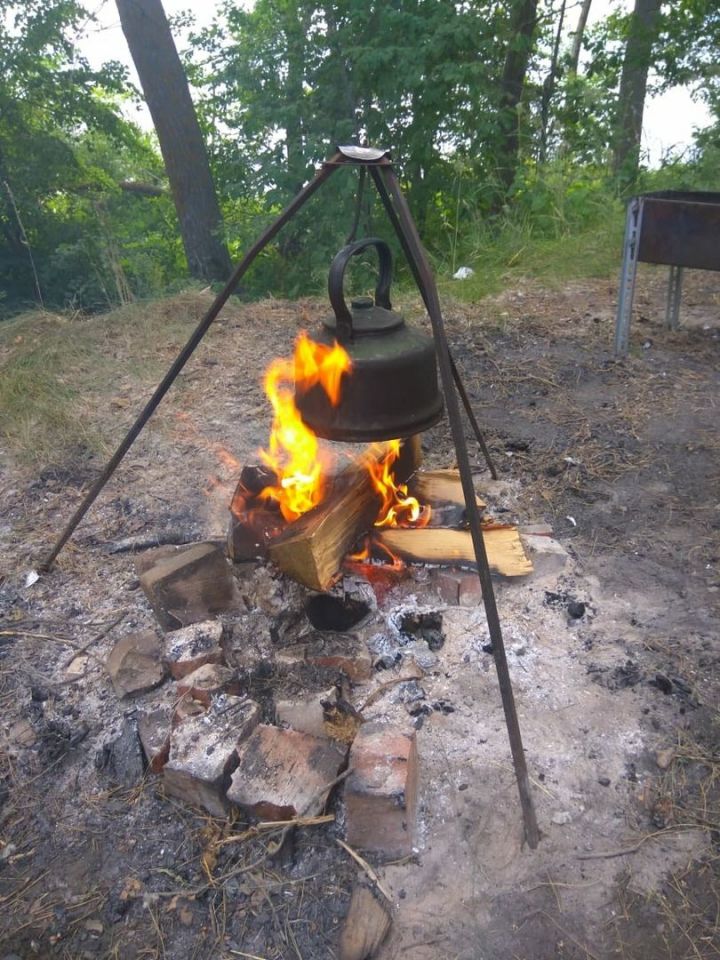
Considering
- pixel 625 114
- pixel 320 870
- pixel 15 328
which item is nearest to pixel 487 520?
pixel 320 870

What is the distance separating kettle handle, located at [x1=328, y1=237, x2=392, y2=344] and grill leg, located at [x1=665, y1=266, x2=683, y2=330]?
3487mm

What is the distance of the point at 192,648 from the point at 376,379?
1.17m

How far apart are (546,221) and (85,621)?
21.5ft

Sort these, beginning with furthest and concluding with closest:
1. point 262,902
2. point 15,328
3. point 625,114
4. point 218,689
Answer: point 625,114
point 15,328
point 218,689
point 262,902

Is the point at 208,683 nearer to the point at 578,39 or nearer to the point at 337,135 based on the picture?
the point at 337,135

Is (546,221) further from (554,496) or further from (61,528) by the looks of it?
(61,528)

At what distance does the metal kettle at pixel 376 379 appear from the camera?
7.25 feet

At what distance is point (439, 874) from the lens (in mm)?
1829

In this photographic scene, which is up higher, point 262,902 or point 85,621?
point 85,621

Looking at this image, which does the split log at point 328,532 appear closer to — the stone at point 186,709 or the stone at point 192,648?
the stone at point 192,648

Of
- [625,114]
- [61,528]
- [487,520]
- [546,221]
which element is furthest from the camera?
[625,114]

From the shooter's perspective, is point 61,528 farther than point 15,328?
No

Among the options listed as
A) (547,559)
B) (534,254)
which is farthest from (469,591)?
(534,254)

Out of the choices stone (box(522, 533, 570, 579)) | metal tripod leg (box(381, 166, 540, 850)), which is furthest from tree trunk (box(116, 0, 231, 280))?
metal tripod leg (box(381, 166, 540, 850))
